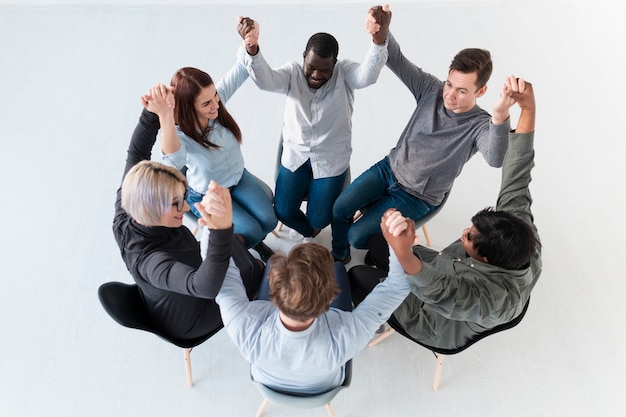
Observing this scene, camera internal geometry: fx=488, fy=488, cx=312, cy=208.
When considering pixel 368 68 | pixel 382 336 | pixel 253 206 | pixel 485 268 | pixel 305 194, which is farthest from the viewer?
pixel 305 194

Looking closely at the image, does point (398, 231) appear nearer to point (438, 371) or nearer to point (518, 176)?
point (518, 176)

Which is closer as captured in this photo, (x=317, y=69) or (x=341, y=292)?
(x=341, y=292)

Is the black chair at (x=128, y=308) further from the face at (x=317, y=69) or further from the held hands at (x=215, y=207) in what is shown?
the face at (x=317, y=69)

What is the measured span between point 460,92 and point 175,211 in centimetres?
133

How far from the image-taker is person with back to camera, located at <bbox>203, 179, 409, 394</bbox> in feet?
4.76

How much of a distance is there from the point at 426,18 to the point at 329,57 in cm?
271

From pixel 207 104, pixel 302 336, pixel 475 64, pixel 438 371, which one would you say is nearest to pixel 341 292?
pixel 302 336

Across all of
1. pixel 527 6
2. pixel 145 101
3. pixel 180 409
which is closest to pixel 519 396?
pixel 180 409

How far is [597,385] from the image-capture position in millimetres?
2391

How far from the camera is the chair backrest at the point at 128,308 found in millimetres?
1751

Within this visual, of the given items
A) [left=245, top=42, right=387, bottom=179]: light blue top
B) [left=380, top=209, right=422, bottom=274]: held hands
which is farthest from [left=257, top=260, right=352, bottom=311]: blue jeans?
[left=245, top=42, right=387, bottom=179]: light blue top

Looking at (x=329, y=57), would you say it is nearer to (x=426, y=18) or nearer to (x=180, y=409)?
(x=180, y=409)

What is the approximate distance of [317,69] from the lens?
2229 mm

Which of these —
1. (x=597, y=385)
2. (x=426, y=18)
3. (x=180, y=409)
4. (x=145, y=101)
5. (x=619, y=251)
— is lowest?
(x=597, y=385)
